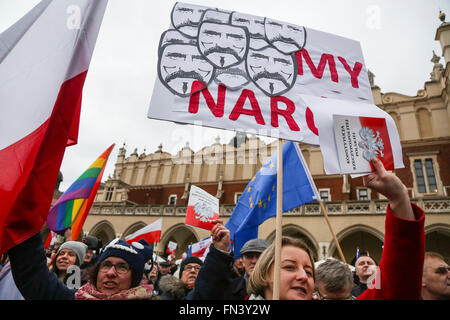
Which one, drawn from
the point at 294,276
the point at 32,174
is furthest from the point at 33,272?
the point at 294,276

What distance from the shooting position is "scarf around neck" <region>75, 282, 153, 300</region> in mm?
1677

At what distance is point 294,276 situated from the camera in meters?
1.43

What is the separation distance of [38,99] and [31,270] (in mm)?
1036

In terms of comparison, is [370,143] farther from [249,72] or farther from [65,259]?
[65,259]

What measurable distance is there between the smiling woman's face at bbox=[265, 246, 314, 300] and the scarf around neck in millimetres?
852

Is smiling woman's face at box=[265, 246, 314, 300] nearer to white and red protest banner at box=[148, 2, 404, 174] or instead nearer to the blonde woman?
the blonde woman

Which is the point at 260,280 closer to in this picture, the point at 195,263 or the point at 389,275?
the point at 389,275

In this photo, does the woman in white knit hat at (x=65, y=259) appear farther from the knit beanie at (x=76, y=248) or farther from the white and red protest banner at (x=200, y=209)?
the white and red protest banner at (x=200, y=209)

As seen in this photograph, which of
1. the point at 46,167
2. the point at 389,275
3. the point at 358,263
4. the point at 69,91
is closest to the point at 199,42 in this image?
the point at 69,91

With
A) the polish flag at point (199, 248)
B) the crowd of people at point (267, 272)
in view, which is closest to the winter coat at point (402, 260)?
the crowd of people at point (267, 272)

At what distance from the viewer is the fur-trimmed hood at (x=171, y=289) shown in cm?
260
